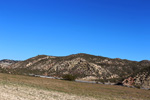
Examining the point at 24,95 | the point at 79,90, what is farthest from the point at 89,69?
the point at 24,95

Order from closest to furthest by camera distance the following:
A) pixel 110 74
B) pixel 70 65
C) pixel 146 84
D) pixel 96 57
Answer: pixel 146 84 < pixel 110 74 < pixel 70 65 < pixel 96 57

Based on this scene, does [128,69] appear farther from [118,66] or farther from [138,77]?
[138,77]

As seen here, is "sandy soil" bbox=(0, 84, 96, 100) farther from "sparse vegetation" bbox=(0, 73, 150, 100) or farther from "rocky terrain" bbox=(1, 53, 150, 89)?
"rocky terrain" bbox=(1, 53, 150, 89)

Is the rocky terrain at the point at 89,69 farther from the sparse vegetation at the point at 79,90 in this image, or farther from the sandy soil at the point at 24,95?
the sandy soil at the point at 24,95

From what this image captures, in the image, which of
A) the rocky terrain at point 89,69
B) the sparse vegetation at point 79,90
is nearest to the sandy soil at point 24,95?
the sparse vegetation at point 79,90

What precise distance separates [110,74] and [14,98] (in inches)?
3195

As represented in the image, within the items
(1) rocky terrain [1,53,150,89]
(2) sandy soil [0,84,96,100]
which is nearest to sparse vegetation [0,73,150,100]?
(2) sandy soil [0,84,96,100]

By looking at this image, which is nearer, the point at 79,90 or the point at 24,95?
the point at 24,95

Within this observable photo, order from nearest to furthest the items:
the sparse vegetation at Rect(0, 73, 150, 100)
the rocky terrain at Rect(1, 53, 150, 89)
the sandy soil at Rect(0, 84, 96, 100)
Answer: the sandy soil at Rect(0, 84, 96, 100) → the sparse vegetation at Rect(0, 73, 150, 100) → the rocky terrain at Rect(1, 53, 150, 89)

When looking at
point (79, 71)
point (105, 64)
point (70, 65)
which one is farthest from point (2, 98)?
point (105, 64)

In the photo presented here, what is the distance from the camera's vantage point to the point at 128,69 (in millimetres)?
102562

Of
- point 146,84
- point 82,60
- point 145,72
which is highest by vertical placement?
point 82,60

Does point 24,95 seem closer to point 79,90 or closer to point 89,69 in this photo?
point 79,90

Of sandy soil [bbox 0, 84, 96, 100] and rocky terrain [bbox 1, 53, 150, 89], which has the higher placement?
rocky terrain [bbox 1, 53, 150, 89]
